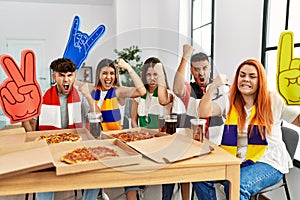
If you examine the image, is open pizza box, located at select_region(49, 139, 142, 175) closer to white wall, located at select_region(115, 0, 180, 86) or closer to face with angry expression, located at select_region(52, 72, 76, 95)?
white wall, located at select_region(115, 0, 180, 86)

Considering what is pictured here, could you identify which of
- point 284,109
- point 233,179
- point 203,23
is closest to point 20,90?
point 233,179

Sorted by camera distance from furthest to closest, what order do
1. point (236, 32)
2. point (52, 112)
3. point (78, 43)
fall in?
1. point (236, 32)
2. point (78, 43)
3. point (52, 112)

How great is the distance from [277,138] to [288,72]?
0.39 metres

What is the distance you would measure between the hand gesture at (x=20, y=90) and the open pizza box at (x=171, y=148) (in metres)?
→ 0.64

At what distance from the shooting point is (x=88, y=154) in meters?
1.32

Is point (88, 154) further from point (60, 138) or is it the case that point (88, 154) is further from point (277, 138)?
point (277, 138)

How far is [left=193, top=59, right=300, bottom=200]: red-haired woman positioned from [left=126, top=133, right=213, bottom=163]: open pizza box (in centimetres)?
19

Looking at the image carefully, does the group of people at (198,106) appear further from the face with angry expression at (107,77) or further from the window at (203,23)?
the window at (203,23)

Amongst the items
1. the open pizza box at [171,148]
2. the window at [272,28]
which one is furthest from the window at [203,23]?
the open pizza box at [171,148]

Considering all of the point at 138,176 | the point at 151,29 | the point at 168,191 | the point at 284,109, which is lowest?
the point at 168,191

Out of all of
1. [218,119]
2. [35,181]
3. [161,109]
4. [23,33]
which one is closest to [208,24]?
[218,119]

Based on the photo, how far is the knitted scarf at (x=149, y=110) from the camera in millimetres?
1433

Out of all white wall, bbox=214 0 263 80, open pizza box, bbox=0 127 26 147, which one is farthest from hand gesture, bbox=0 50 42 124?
white wall, bbox=214 0 263 80

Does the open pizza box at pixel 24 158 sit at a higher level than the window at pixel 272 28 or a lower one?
lower
